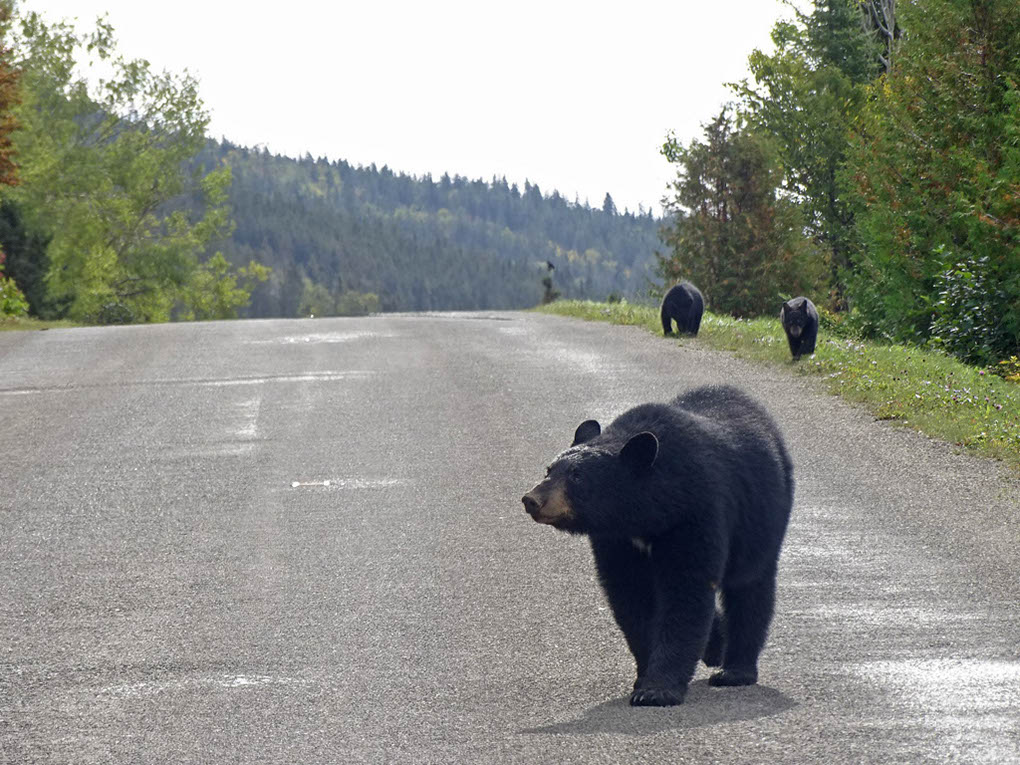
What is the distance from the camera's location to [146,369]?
64.7ft

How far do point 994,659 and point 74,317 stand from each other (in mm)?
59566

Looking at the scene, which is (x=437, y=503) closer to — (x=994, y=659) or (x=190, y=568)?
(x=190, y=568)

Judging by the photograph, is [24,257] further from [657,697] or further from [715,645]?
[657,697]

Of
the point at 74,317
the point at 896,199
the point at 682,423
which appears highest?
the point at 896,199

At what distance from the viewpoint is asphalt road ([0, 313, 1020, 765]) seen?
5.22 metres

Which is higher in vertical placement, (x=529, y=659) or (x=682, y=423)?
(x=682, y=423)

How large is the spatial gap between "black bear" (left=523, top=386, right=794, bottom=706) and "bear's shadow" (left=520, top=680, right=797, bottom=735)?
0.08 m

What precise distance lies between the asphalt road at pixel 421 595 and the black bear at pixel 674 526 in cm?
23

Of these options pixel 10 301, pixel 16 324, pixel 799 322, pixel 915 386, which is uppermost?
pixel 799 322

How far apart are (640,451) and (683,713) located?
3.39 ft

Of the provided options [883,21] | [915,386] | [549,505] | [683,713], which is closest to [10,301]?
[915,386]

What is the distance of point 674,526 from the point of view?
5.37 m

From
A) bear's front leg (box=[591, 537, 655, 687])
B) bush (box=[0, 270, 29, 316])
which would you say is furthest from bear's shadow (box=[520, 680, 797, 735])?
bush (box=[0, 270, 29, 316])

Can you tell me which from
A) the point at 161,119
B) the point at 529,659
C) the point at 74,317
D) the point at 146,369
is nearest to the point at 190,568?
the point at 529,659
